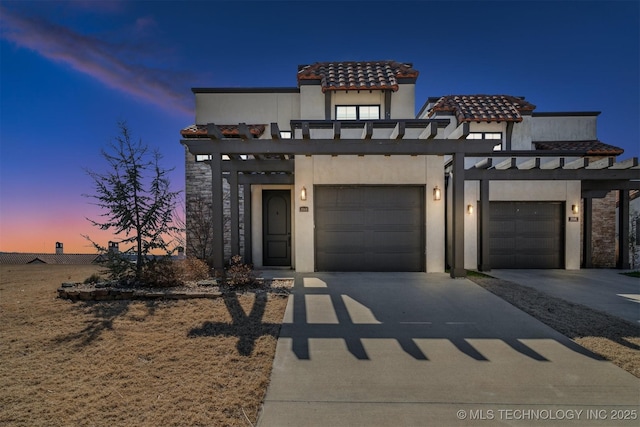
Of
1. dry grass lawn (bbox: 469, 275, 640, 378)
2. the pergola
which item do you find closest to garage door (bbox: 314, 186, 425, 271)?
the pergola

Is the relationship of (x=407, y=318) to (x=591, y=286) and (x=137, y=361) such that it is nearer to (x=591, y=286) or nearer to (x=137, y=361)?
(x=137, y=361)

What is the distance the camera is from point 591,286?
22.6ft

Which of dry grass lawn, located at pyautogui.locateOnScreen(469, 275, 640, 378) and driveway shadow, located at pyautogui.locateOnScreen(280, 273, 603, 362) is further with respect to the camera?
driveway shadow, located at pyautogui.locateOnScreen(280, 273, 603, 362)

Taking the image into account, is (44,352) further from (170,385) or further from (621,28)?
(621,28)

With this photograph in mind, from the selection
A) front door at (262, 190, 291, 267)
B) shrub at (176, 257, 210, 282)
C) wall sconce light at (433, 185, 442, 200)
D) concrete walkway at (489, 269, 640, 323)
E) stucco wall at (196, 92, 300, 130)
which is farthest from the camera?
stucco wall at (196, 92, 300, 130)

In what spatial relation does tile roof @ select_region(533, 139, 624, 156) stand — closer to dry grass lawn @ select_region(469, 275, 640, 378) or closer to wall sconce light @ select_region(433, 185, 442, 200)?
wall sconce light @ select_region(433, 185, 442, 200)

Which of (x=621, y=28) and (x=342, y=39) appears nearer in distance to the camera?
(x=621, y=28)

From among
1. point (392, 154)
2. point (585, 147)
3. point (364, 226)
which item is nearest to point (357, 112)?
point (392, 154)

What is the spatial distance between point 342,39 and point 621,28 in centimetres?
1070

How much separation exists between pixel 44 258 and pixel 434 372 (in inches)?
669

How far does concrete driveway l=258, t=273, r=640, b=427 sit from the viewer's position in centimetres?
241

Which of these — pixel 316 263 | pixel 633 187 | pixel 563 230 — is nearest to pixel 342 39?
pixel 316 263

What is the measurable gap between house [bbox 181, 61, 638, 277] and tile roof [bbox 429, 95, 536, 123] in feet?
0.21

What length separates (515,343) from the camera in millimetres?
3707
